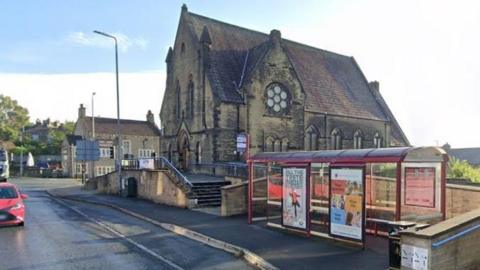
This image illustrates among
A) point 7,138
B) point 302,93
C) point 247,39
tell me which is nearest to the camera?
point 302,93

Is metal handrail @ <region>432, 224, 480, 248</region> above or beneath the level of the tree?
beneath

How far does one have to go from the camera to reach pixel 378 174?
637 inches

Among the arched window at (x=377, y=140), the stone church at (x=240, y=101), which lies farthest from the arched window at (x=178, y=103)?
the arched window at (x=377, y=140)

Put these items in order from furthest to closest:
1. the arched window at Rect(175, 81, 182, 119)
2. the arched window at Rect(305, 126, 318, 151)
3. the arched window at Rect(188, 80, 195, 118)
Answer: the arched window at Rect(305, 126, 318, 151)
the arched window at Rect(175, 81, 182, 119)
the arched window at Rect(188, 80, 195, 118)

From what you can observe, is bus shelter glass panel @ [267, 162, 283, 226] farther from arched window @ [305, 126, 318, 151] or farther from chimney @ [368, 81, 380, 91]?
chimney @ [368, 81, 380, 91]

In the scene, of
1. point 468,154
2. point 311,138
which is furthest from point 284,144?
point 468,154

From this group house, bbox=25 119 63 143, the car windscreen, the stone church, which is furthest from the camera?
house, bbox=25 119 63 143

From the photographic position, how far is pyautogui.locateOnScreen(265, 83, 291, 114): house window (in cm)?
3394

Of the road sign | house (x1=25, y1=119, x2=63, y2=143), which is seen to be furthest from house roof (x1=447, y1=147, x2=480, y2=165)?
house (x1=25, y1=119, x2=63, y2=143)

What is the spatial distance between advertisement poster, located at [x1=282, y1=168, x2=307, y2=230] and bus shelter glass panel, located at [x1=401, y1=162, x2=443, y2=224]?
299cm

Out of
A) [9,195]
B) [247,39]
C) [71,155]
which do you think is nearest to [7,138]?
[71,155]

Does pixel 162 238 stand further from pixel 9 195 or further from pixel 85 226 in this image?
pixel 9 195

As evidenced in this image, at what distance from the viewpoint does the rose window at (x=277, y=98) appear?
1339 inches

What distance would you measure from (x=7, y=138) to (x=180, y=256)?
320 feet
